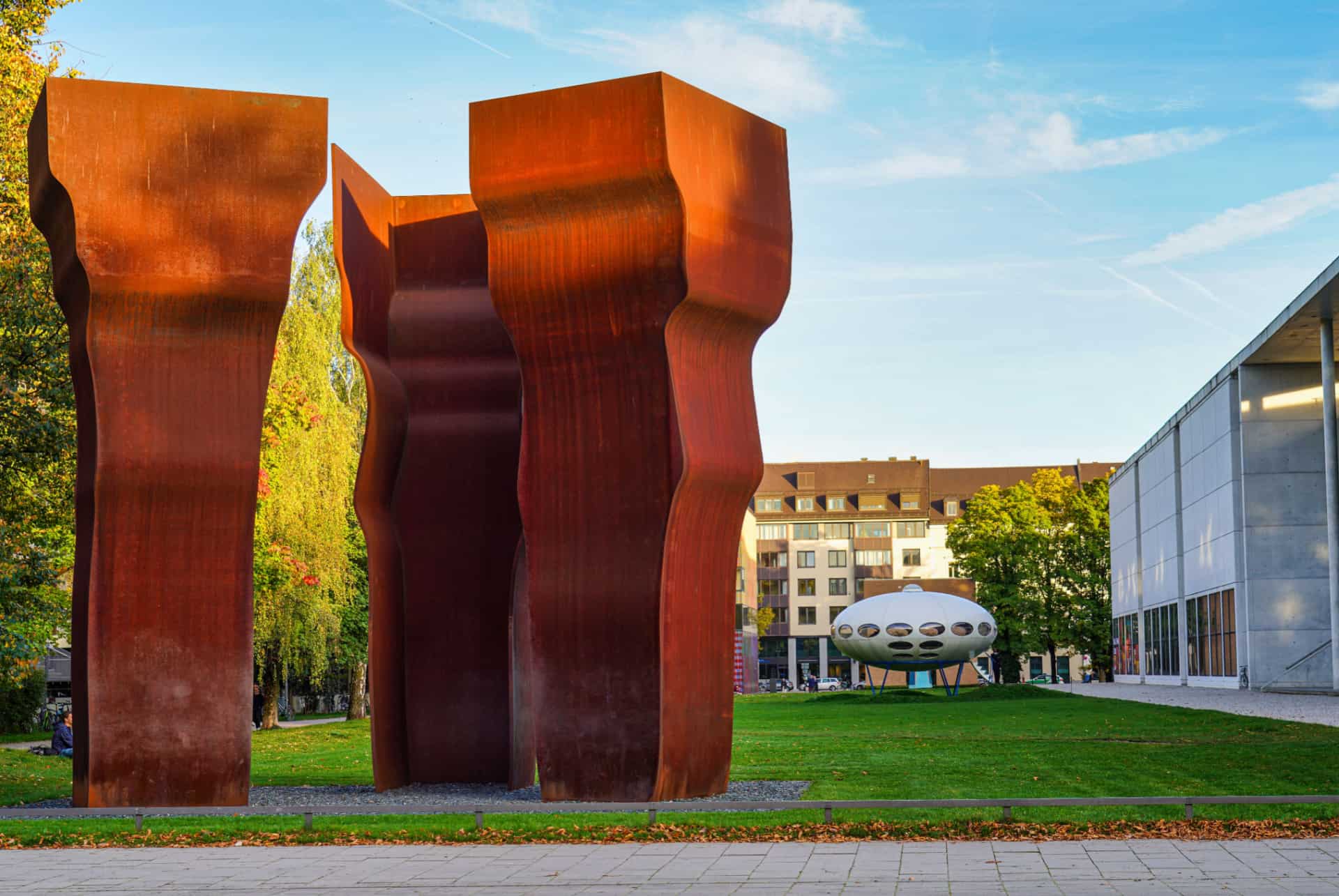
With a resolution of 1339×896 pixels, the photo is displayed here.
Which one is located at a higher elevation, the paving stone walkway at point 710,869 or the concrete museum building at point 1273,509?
the concrete museum building at point 1273,509

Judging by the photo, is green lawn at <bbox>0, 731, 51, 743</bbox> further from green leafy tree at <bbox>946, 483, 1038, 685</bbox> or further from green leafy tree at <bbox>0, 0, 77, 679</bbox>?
green leafy tree at <bbox>946, 483, 1038, 685</bbox>

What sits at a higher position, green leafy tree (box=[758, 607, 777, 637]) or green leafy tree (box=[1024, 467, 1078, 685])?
green leafy tree (box=[1024, 467, 1078, 685])

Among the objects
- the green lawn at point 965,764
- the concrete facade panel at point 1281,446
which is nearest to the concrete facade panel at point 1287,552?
the concrete facade panel at point 1281,446

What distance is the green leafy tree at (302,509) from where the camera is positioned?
33.5 meters

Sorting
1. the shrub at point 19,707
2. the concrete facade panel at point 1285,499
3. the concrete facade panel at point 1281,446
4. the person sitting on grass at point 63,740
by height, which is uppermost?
the concrete facade panel at point 1281,446

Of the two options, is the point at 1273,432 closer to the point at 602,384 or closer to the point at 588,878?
the point at 602,384

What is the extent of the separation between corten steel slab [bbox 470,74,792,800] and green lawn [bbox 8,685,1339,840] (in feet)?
5.81

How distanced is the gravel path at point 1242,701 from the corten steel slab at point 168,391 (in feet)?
59.3

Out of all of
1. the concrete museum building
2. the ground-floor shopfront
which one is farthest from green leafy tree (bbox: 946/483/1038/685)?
the ground-floor shopfront

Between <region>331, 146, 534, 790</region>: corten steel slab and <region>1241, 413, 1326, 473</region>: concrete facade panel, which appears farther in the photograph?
<region>1241, 413, 1326, 473</region>: concrete facade panel

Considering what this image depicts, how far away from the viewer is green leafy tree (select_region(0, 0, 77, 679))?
67.2 feet

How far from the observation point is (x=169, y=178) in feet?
49.8

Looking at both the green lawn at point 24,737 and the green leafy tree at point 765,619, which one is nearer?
the green lawn at point 24,737

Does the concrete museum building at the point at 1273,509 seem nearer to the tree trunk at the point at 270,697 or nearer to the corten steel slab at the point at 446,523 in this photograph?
the corten steel slab at the point at 446,523
